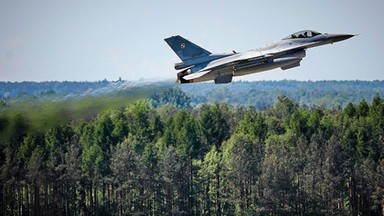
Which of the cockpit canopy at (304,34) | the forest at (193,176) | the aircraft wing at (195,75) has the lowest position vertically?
the forest at (193,176)

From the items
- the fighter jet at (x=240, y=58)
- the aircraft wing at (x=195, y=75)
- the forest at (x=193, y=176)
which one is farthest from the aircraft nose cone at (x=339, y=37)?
the forest at (x=193, y=176)

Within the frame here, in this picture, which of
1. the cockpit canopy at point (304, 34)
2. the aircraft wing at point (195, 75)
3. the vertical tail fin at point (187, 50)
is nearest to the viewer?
the aircraft wing at point (195, 75)

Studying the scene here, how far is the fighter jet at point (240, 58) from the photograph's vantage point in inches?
1906

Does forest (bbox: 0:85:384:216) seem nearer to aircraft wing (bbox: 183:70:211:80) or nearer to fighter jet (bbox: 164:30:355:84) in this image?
fighter jet (bbox: 164:30:355:84)

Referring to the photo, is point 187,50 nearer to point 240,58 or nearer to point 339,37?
point 240,58

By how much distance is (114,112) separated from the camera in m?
127

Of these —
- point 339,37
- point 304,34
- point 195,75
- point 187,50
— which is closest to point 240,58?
point 195,75

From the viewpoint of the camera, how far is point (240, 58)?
1912 inches

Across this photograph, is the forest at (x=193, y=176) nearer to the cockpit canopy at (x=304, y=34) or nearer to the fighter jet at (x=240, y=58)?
the fighter jet at (x=240, y=58)

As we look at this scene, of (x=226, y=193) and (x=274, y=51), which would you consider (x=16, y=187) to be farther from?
(x=274, y=51)

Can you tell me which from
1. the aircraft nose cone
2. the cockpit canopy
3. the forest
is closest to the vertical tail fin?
the cockpit canopy

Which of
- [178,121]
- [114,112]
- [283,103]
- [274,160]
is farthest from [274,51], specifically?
[283,103]

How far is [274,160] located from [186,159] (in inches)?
518

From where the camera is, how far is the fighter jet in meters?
48.4
